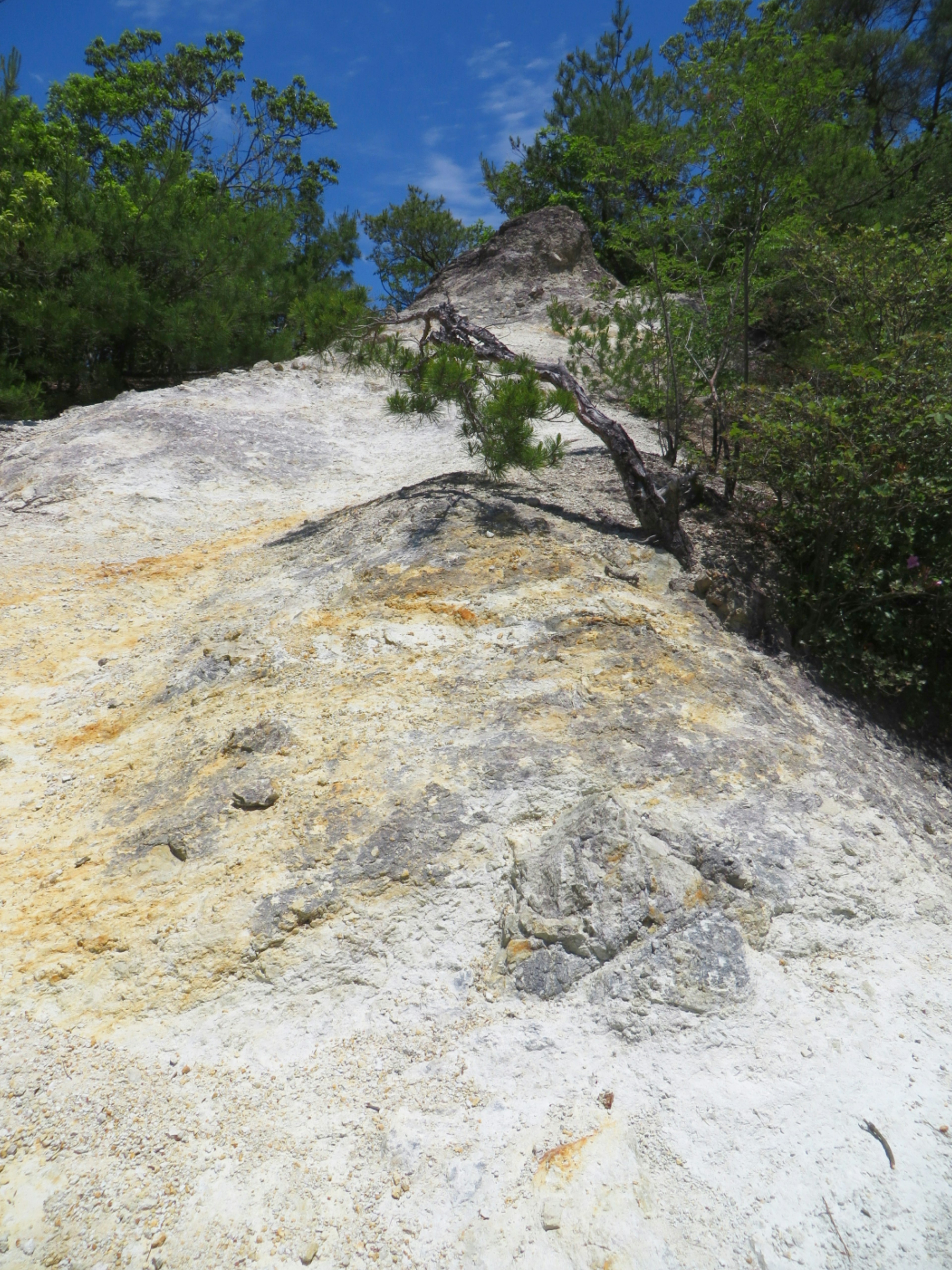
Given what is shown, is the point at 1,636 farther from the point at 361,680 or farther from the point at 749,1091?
the point at 749,1091

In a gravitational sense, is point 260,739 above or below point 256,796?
above

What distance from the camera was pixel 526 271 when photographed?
46.2ft

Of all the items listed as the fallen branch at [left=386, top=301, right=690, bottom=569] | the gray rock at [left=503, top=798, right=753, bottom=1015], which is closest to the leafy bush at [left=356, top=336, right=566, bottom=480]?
the fallen branch at [left=386, top=301, right=690, bottom=569]

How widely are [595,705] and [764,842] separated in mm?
993

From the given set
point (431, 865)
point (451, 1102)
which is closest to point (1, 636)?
point (431, 865)

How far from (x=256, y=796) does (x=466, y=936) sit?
117cm

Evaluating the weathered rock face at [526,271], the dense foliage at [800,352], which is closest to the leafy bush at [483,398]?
the dense foliage at [800,352]

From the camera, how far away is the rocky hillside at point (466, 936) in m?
2.12

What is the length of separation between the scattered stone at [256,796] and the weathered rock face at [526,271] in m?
11.6

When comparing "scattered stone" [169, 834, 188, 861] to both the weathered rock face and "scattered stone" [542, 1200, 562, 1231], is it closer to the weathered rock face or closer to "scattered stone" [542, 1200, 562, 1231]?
"scattered stone" [542, 1200, 562, 1231]

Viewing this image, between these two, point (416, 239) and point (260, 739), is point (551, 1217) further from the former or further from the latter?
point (416, 239)

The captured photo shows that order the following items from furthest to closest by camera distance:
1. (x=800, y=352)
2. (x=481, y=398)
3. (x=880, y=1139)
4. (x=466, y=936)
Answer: (x=800, y=352) < (x=481, y=398) < (x=466, y=936) < (x=880, y=1139)

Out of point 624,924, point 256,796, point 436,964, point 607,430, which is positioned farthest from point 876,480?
point 256,796

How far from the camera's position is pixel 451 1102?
2383 millimetres
